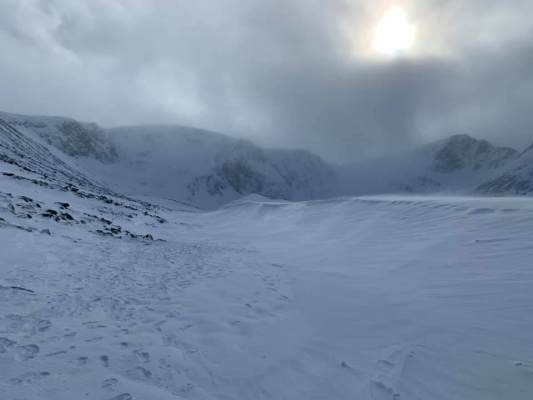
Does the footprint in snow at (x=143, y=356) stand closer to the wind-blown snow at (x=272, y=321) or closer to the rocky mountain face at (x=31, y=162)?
the wind-blown snow at (x=272, y=321)

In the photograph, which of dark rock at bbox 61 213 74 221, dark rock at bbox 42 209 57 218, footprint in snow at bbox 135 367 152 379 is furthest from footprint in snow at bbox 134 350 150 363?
dark rock at bbox 61 213 74 221

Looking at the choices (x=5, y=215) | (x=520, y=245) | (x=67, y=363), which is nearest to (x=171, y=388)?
(x=67, y=363)

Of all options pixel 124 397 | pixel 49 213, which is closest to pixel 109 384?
pixel 124 397

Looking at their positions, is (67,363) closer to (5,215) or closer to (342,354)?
(342,354)

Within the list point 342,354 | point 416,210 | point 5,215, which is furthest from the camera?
point 416,210

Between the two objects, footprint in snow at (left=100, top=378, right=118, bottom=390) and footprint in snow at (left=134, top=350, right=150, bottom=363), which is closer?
footprint in snow at (left=100, top=378, right=118, bottom=390)

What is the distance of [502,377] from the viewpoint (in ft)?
14.8

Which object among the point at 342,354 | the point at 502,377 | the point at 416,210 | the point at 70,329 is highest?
the point at 416,210

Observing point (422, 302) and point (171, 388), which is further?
point (422, 302)

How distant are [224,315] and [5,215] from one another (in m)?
13.4

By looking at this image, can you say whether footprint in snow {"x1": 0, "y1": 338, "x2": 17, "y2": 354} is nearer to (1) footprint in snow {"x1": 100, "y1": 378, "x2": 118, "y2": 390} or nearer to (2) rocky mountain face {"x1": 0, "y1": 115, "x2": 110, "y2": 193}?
(1) footprint in snow {"x1": 100, "y1": 378, "x2": 118, "y2": 390}

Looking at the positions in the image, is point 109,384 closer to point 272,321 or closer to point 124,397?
point 124,397

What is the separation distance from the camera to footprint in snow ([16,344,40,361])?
442 centimetres

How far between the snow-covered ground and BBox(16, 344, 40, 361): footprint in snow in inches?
1.0
